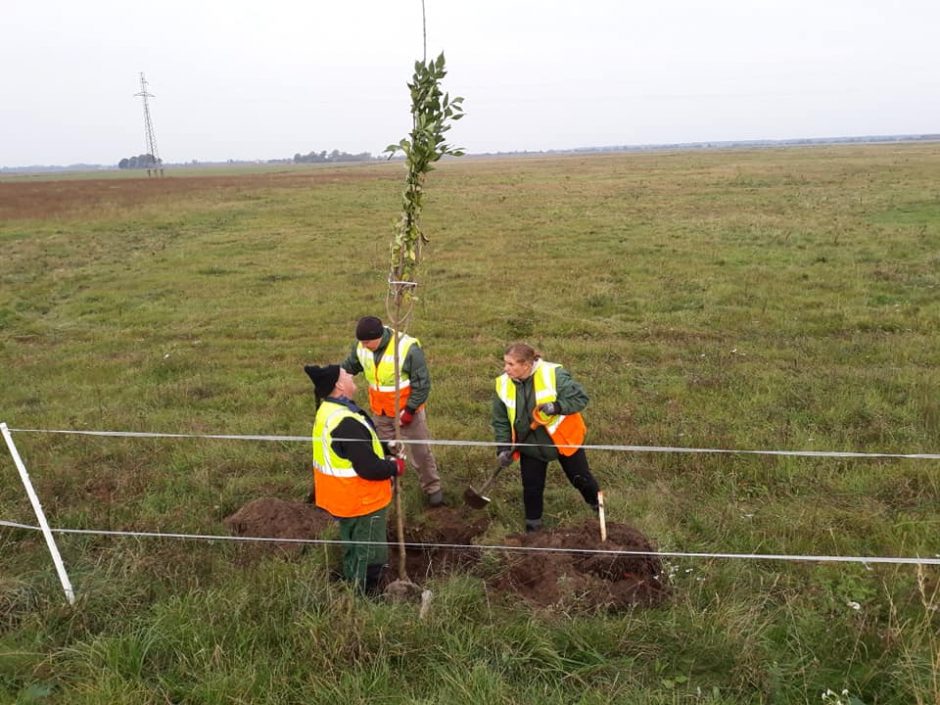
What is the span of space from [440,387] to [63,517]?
4553 millimetres

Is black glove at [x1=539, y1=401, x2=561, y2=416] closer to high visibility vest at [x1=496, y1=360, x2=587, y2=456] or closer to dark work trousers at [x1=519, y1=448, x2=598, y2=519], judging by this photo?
high visibility vest at [x1=496, y1=360, x2=587, y2=456]

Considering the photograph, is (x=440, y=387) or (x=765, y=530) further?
(x=440, y=387)

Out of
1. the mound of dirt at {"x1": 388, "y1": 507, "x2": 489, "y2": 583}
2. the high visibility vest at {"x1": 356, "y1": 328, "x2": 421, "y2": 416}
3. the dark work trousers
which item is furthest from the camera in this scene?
the high visibility vest at {"x1": 356, "y1": 328, "x2": 421, "y2": 416}

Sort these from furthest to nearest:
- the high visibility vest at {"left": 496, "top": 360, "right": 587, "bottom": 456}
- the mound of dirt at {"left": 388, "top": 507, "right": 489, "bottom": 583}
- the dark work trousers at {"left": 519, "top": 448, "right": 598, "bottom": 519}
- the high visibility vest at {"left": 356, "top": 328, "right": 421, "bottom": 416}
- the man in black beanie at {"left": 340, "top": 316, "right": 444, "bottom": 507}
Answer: the high visibility vest at {"left": 356, "top": 328, "right": 421, "bottom": 416}, the man in black beanie at {"left": 340, "top": 316, "right": 444, "bottom": 507}, the dark work trousers at {"left": 519, "top": 448, "right": 598, "bottom": 519}, the high visibility vest at {"left": 496, "top": 360, "right": 587, "bottom": 456}, the mound of dirt at {"left": 388, "top": 507, "right": 489, "bottom": 583}

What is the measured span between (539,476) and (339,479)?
1.76 metres

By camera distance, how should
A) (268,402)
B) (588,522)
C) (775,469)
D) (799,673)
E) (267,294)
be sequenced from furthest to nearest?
1. (267,294)
2. (268,402)
3. (775,469)
4. (588,522)
5. (799,673)

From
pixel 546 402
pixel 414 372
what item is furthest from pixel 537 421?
pixel 414 372

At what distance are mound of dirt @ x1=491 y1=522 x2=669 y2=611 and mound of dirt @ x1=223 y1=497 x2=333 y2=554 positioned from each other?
1.58m

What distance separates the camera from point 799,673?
326 centimetres

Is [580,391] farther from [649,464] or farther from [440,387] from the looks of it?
[440,387]

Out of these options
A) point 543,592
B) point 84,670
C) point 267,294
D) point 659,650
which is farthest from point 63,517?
point 267,294

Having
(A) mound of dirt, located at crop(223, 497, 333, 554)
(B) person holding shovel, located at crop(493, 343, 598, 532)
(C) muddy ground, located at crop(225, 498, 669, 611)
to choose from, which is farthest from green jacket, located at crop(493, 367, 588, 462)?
(A) mound of dirt, located at crop(223, 497, 333, 554)

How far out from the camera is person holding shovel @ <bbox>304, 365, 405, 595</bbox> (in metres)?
4.09

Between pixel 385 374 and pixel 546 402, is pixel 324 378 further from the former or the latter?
pixel 546 402
